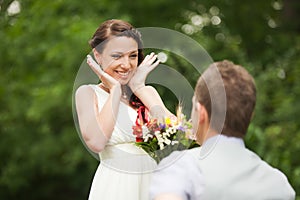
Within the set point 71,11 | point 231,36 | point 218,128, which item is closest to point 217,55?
point 231,36

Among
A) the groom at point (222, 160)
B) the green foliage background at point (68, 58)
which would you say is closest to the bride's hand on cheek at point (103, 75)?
the groom at point (222, 160)

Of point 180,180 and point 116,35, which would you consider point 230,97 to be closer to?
point 180,180

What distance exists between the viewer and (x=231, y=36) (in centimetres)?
1061

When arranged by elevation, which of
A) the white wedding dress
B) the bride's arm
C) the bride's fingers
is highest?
the bride's fingers

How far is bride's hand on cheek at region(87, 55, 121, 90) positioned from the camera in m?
3.31

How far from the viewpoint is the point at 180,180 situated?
2.54 meters

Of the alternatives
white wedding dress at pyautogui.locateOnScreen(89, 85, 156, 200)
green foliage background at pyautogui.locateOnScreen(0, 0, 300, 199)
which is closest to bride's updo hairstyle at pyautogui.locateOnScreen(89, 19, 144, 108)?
white wedding dress at pyautogui.locateOnScreen(89, 85, 156, 200)

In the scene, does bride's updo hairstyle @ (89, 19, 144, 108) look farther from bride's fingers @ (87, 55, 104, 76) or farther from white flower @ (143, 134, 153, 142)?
white flower @ (143, 134, 153, 142)

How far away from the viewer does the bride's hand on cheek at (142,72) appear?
11.0 ft

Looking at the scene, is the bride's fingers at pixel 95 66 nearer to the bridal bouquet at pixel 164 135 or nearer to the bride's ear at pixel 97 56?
the bride's ear at pixel 97 56

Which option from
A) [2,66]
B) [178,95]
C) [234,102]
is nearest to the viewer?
[234,102]

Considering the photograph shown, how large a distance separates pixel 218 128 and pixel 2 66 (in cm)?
821

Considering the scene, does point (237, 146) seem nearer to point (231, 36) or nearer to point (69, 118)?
point (69, 118)

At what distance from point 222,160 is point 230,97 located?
0.72 feet
